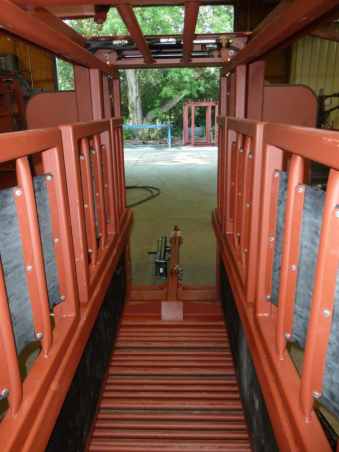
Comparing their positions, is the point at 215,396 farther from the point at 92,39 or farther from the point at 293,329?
the point at 92,39

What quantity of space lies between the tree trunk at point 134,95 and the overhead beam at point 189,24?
59.1 feet

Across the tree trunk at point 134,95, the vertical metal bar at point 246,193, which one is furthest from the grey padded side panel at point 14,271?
the tree trunk at point 134,95

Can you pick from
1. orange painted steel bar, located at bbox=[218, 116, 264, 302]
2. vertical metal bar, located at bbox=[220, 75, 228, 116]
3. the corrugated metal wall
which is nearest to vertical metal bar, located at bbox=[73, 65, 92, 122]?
orange painted steel bar, located at bbox=[218, 116, 264, 302]

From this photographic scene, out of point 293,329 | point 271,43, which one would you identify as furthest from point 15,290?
point 271,43

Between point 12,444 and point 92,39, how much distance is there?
2.77 metres

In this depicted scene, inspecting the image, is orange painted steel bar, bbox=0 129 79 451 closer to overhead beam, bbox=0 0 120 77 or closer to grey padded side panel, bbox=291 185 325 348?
overhead beam, bbox=0 0 120 77

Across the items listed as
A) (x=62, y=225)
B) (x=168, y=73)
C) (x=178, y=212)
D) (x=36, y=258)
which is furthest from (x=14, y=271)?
(x=168, y=73)

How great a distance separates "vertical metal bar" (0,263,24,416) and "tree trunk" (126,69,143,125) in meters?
20.4

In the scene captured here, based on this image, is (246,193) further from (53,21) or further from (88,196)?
(53,21)

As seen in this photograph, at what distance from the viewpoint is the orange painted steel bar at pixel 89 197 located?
1561mm

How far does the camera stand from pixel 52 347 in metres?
1.32

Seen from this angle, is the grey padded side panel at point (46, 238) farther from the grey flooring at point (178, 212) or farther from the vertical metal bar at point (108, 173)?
the grey flooring at point (178, 212)

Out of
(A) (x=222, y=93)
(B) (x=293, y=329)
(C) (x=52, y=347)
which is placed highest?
(A) (x=222, y=93)

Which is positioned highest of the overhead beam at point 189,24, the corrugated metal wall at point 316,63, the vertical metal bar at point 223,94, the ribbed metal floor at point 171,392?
the corrugated metal wall at point 316,63
